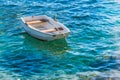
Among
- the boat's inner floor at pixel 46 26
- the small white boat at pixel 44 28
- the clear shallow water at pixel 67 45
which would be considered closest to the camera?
the clear shallow water at pixel 67 45

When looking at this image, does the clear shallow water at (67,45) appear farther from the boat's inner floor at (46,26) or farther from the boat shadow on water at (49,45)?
the boat's inner floor at (46,26)

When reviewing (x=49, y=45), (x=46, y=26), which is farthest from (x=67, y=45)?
(x=46, y=26)

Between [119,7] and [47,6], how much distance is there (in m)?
7.58

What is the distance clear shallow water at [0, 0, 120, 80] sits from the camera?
2048 centimetres

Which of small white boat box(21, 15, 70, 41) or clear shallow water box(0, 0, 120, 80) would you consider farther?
small white boat box(21, 15, 70, 41)

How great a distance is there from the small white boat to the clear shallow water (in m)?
0.82

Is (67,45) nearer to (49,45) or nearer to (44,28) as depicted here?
(49,45)

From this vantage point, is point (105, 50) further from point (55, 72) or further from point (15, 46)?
point (15, 46)

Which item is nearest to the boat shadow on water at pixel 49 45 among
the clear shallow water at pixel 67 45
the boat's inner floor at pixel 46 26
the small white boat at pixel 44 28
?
the clear shallow water at pixel 67 45

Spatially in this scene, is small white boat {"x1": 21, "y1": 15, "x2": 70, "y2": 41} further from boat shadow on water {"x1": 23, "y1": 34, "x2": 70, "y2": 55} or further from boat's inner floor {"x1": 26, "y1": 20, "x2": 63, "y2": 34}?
boat shadow on water {"x1": 23, "y1": 34, "x2": 70, "y2": 55}

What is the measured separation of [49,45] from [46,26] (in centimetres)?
240

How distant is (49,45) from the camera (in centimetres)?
2423

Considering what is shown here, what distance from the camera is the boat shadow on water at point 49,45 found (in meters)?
23.5

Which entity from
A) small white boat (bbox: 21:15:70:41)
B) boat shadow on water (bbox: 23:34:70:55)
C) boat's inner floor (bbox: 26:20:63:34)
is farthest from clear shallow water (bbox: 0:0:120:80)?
boat's inner floor (bbox: 26:20:63:34)
